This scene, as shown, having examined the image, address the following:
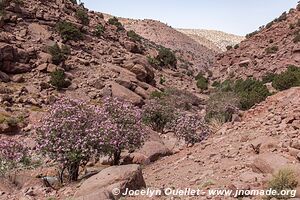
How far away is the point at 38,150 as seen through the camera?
13.8 m

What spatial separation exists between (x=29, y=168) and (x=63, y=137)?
3.65 m

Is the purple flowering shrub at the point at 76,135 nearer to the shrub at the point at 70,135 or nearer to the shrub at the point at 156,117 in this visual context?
the shrub at the point at 70,135

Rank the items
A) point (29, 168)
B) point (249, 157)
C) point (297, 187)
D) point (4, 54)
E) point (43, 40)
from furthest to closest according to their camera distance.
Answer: point (43, 40)
point (4, 54)
point (29, 168)
point (249, 157)
point (297, 187)

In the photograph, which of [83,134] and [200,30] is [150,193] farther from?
[200,30]

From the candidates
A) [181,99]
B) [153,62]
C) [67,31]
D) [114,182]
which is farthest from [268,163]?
[153,62]

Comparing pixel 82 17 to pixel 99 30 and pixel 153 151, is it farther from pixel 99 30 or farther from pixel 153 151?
pixel 153 151

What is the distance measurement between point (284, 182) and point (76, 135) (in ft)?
24.2

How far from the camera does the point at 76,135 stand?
13.4 meters

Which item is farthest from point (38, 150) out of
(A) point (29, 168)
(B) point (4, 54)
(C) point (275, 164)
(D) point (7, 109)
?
(B) point (4, 54)

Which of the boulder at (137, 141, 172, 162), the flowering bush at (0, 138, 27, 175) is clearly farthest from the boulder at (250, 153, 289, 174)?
the flowering bush at (0, 138, 27, 175)

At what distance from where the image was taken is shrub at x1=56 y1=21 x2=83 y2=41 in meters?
42.7

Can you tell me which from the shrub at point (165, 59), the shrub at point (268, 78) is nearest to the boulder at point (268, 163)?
the shrub at point (268, 78)

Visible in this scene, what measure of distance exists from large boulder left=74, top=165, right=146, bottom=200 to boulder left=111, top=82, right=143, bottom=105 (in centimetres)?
2185

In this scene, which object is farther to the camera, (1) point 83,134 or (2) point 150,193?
(1) point 83,134
